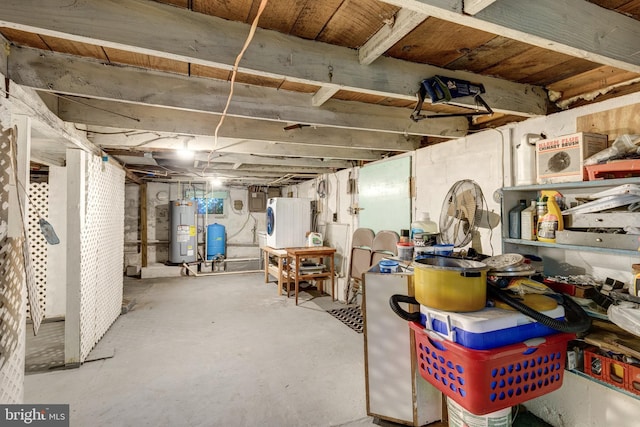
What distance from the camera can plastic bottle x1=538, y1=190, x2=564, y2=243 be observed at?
1761mm

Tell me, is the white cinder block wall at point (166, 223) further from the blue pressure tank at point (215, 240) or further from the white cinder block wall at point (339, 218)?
the white cinder block wall at point (339, 218)

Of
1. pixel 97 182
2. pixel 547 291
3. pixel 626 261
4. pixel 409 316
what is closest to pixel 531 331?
pixel 547 291

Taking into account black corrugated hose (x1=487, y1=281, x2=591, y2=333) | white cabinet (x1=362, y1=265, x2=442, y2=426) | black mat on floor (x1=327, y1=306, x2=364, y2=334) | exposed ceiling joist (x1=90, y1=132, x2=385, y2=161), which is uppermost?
exposed ceiling joist (x1=90, y1=132, x2=385, y2=161)

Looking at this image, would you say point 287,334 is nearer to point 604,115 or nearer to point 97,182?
point 97,182

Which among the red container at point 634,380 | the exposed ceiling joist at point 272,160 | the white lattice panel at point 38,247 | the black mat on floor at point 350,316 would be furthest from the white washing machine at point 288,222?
the red container at point 634,380

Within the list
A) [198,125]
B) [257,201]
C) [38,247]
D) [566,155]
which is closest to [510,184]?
[566,155]

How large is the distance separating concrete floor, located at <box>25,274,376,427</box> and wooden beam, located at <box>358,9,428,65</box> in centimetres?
217

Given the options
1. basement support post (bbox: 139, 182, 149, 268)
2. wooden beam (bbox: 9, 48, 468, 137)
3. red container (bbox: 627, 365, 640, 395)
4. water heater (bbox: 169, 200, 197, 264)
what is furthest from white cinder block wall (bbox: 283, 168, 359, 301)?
basement support post (bbox: 139, 182, 149, 268)

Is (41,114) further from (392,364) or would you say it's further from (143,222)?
(143,222)

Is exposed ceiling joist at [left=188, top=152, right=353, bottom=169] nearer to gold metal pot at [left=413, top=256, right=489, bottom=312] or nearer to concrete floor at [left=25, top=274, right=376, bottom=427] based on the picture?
concrete floor at [left=25, top=274, right=376, bottom=427]

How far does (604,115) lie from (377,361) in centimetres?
205

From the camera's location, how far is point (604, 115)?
1.82 m

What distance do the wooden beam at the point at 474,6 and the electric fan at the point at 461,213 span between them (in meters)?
1.83

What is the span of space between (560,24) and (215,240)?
22.5 feet
